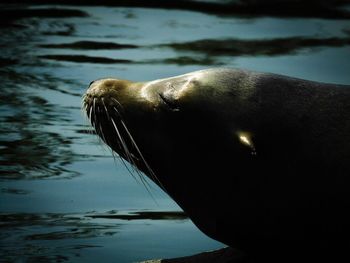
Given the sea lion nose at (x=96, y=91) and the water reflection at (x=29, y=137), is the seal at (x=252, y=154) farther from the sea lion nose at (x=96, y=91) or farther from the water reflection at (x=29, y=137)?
the water reflection at (x=29, y=137)

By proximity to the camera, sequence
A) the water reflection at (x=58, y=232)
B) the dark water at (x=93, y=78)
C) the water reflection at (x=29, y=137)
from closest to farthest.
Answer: the water reflection at (x=58, y=232), the dark water at (x=93, y=78), the water reflection at (x=29, y=137)

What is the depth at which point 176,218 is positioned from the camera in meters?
6.74

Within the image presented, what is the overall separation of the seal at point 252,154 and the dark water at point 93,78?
0.65 m

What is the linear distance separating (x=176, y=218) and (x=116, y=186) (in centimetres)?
70

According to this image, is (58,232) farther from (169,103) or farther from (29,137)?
(29,137)

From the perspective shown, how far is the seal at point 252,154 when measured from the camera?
5246mm

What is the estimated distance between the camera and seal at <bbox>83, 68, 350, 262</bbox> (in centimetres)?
525

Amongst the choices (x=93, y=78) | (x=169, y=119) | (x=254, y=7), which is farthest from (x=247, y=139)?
(x=254, y=7)

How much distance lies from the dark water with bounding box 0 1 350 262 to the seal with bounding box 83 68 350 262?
2.15ft

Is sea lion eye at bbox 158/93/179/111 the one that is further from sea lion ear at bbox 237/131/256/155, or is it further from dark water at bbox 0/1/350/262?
dark water at bbox 0/1/350/262

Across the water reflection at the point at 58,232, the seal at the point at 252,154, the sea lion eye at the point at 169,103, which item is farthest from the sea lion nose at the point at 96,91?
the water reflection at the point at 58,232

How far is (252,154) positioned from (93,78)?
457cm

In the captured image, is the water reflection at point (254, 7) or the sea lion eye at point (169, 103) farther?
the water reflection at point (254, 7)

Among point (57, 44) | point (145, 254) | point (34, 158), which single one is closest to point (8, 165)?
point (34, 158)
